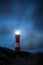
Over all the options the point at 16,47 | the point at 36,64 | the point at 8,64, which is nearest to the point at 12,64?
the point at 8,64

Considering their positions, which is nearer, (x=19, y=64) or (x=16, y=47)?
(x=19, y=64)

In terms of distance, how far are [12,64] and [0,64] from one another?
0.79 m

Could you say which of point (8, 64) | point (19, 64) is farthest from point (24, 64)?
point (8, 64)

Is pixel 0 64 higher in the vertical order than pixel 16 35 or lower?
lower

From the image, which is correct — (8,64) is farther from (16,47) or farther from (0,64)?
(16,47)

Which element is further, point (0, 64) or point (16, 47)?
point (16, 47)

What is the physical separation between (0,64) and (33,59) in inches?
78.5

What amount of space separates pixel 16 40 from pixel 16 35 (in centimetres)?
66

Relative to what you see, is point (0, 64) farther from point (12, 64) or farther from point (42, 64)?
point (42, 64)

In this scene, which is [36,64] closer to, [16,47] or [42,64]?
[42,64]

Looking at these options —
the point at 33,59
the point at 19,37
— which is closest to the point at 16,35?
the point at 19,37

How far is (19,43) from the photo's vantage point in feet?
61.8

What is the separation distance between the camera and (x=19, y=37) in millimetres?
19344

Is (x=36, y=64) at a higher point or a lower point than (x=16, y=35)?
lower
